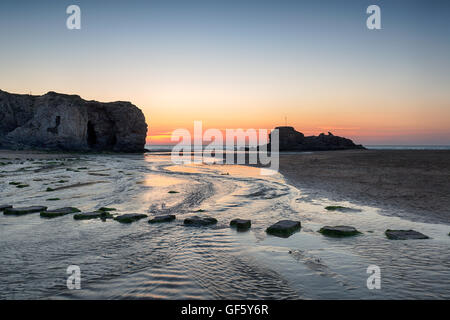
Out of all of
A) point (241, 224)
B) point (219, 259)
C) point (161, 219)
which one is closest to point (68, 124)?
point (161, 219)

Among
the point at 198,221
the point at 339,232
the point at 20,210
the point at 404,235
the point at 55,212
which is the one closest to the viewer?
the point at 404,235

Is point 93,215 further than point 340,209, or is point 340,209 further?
point 340,209

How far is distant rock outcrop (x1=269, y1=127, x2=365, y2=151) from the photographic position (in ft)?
387

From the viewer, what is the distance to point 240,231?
29.8 ft

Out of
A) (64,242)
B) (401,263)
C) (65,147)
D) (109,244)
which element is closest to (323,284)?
(401,263)

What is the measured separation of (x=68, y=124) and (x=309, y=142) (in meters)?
100

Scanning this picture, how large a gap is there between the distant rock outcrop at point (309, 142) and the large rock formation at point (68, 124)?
66.6 m

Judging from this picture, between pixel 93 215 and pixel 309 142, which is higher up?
pixel 309 142

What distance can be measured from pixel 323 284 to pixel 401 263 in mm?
2505

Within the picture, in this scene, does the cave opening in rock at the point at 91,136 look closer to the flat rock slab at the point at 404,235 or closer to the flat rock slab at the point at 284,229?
the flat rock slab at the point at 284,229

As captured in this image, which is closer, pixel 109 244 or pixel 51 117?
pixel 109 244

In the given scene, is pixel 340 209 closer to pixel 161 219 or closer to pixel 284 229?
pixel 284 229

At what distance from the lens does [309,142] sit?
122 metres
